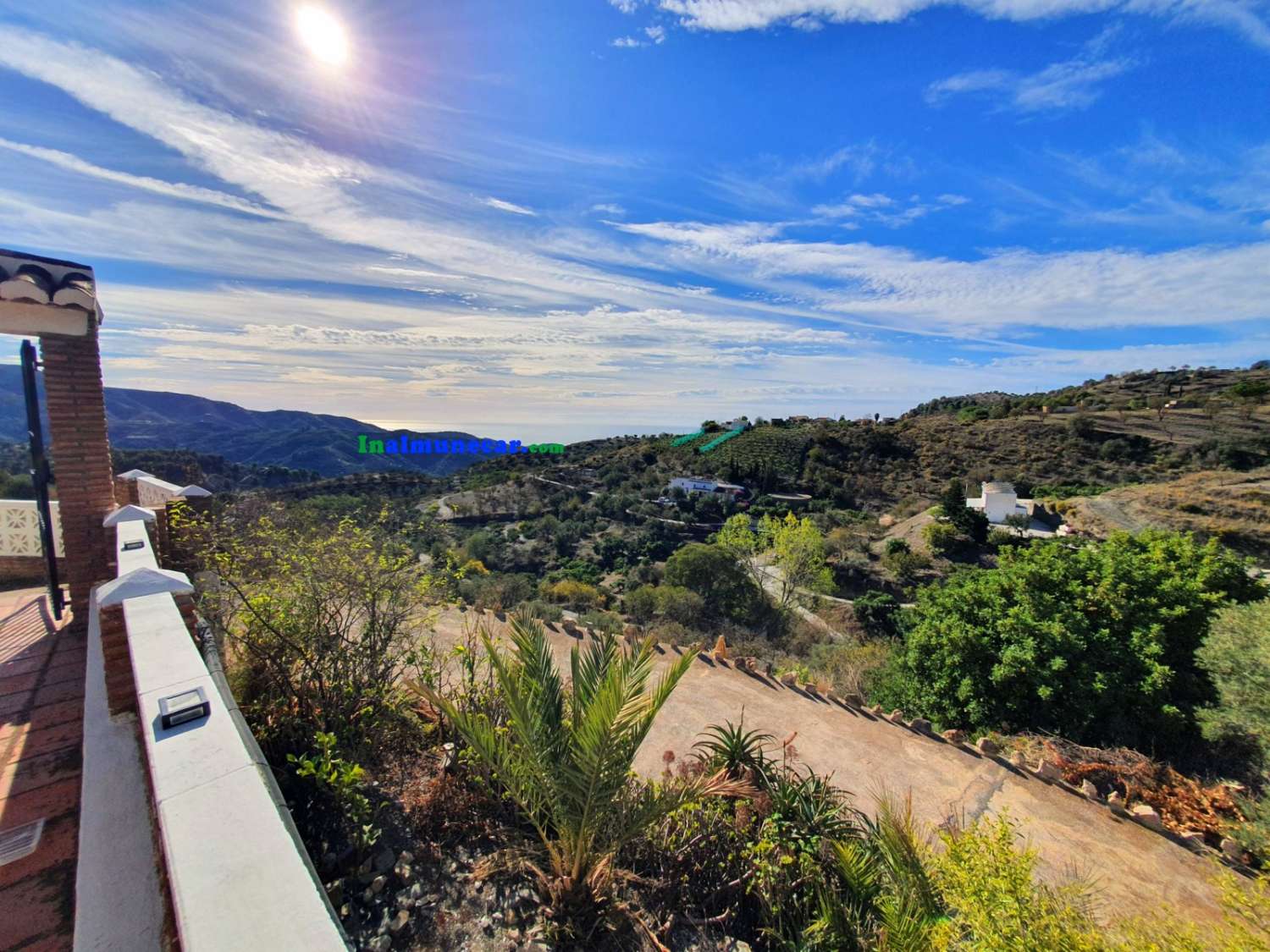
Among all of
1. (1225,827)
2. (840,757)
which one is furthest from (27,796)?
(1225,827)

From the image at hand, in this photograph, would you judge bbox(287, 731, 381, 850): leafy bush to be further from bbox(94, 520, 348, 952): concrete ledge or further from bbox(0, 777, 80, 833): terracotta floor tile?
bbox(94, 520, 348, 952): concrete ledge

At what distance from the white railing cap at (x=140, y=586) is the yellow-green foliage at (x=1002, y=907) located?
→ 13.1 ft

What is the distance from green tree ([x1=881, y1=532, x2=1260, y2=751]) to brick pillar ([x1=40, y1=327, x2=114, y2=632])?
394 inches

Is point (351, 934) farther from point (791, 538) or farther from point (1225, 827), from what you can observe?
point (791, 538)

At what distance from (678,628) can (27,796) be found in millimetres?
11829

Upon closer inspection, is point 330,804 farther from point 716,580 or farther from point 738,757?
point 716,580

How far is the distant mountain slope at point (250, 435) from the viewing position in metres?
41.1

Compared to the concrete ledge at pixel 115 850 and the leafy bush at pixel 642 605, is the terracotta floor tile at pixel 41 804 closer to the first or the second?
the concrete ledge at pixel 115 850

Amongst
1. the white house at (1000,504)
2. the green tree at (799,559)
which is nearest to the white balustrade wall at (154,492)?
the green tree at (799,559)

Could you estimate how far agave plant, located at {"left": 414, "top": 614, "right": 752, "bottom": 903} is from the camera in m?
2.75

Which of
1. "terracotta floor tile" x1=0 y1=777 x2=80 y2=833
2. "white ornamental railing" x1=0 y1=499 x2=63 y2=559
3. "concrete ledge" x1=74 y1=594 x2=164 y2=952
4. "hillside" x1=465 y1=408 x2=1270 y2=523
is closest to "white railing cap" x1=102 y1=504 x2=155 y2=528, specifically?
"concrete ledge" x1=74 y1=594 x2=164 y2=952

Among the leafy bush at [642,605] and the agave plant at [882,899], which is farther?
the leafy bush at [642,605]

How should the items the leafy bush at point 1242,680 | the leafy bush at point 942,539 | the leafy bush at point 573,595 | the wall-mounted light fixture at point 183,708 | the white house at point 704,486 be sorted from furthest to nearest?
the white house at point 704,486
the leafy bush at point 942,539
the leafy bush at point 573,595
the leafy bush at point 1242,680
the wall-mounted light fixture at point 183,708

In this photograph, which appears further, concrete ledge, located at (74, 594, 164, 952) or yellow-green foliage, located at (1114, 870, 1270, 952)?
yellow-green foliage, located at (1114, 870, 1270, 952)
